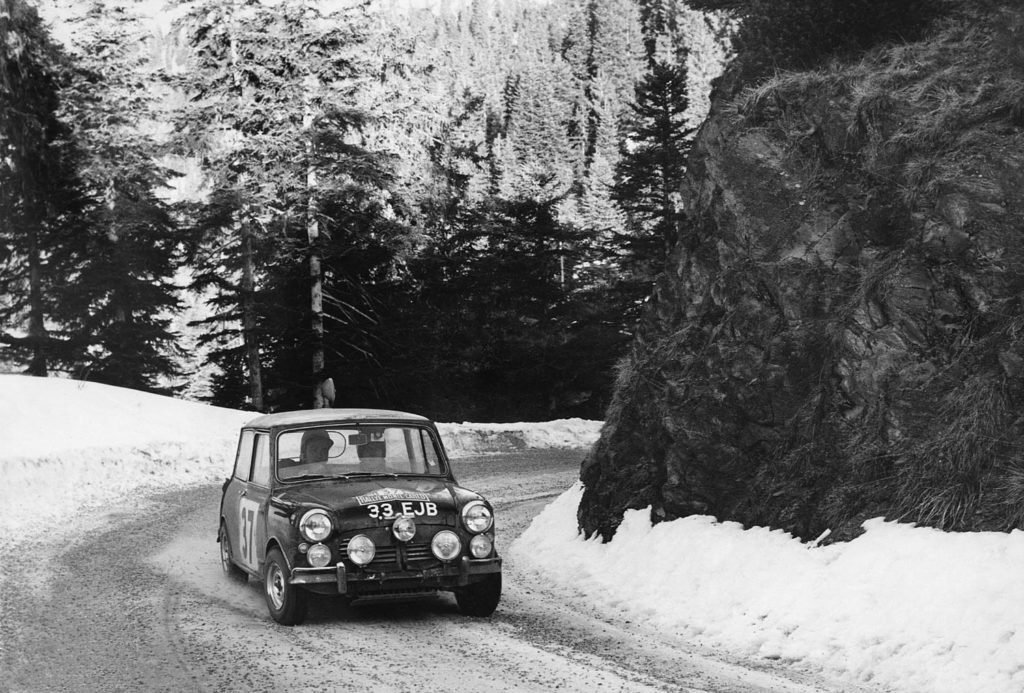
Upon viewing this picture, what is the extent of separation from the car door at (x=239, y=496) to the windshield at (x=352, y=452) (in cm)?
82

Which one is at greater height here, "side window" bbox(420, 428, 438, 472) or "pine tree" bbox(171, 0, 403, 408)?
"pine tree" bbox(171, 0, 403, 408)

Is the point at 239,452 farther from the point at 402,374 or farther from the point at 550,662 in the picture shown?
the point at 402,374

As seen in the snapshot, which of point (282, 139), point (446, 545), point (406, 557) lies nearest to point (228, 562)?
point (406, 557)

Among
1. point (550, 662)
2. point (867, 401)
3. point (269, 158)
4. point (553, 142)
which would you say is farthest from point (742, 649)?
point (553, 142)

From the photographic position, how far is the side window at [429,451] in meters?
9.14

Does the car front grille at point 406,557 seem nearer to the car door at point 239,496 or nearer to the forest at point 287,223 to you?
the car door at point 239,496

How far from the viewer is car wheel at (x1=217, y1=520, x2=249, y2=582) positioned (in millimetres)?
10087

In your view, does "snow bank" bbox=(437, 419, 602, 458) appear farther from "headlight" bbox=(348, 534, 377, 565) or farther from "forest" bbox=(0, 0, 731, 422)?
"headlight" bbox=(348, 534, 377, 565)

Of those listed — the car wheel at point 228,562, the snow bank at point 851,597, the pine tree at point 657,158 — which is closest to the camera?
the snow bank at point 851,597

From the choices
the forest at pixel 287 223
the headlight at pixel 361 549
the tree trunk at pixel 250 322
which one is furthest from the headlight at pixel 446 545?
the tree trunk at pixel 250 322

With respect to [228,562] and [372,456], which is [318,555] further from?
[228,562]

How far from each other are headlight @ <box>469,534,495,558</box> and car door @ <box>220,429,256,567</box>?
8.26 feet

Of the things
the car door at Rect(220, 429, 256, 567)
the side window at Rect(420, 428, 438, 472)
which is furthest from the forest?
the side window at Rect(420, 428, 438, 472)

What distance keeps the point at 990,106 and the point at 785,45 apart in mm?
4098
